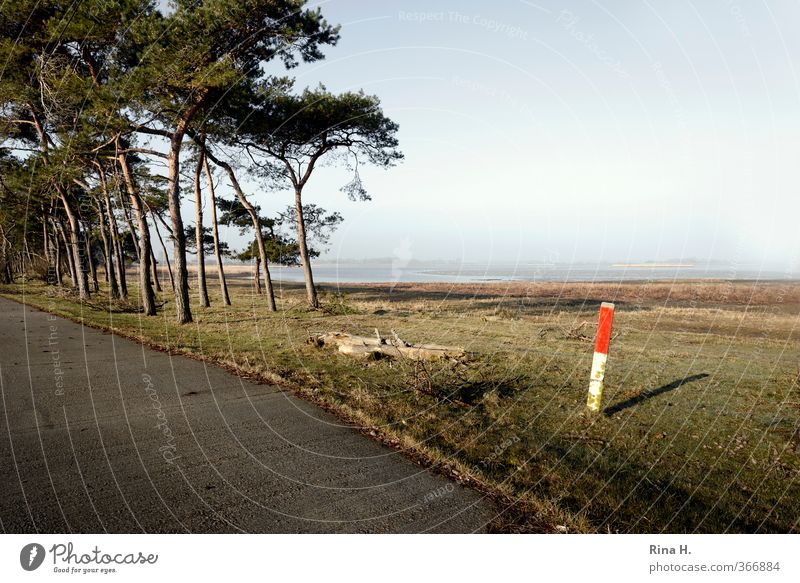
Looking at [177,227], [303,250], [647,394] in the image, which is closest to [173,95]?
[177,227]

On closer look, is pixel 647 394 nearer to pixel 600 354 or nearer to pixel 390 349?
pixel 600 354

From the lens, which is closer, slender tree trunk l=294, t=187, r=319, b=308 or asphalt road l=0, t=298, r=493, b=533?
asphalt road l=0, t=298, r=493, b=533

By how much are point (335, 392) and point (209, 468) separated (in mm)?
2924

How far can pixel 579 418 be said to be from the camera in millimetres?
6090

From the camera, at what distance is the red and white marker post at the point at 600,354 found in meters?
5.56

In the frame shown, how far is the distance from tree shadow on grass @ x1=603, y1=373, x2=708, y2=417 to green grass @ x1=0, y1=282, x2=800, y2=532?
4cm

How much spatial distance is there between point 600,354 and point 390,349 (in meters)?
4.82

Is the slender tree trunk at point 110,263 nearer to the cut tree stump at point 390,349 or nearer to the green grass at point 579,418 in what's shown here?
the green grass at point 579,418

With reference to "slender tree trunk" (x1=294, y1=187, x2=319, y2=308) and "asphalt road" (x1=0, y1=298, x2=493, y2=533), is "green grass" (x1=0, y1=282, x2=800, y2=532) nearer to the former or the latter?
"asphalt road" (x1=0, y1=298, x2=493, y2=533)

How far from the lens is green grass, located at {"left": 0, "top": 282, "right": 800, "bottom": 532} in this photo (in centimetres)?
379

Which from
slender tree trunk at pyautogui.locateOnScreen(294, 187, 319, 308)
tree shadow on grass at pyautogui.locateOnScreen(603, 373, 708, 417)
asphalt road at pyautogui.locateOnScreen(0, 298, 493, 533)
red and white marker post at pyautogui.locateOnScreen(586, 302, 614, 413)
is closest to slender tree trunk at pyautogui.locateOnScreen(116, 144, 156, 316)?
slender tree trunk at pyautogui.locateOnScreen(294, 187, 319, 308)
